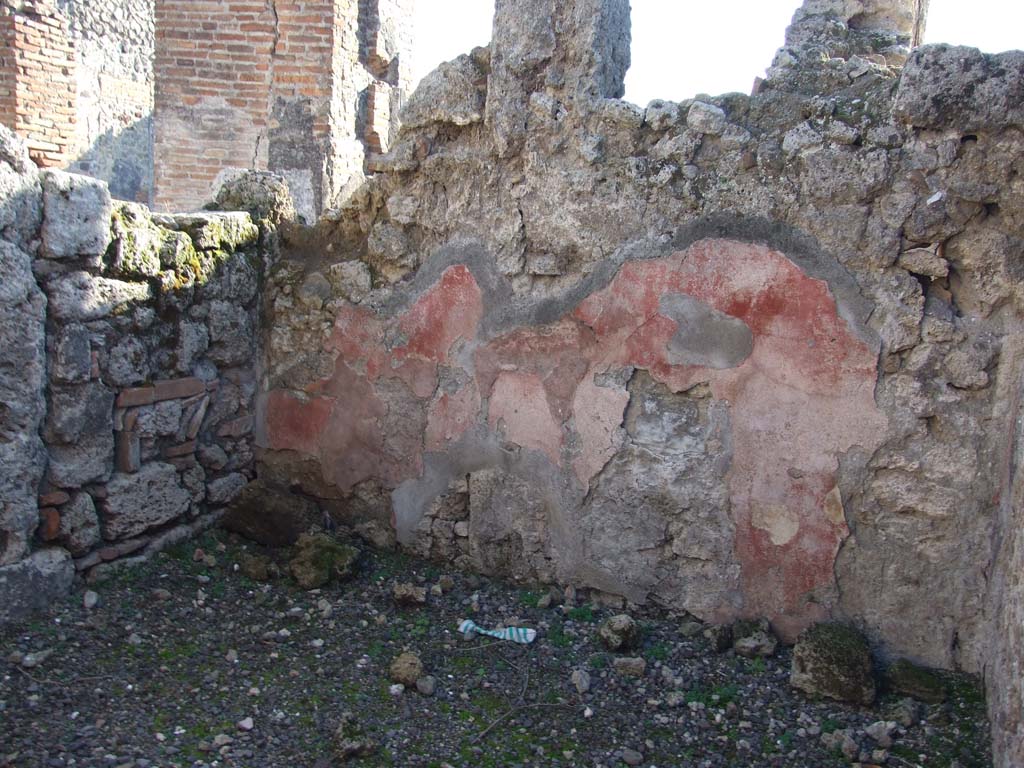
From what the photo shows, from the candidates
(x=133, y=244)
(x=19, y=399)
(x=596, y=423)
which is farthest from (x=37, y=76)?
(x=596, y=423)

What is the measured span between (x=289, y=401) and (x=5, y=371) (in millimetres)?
1160

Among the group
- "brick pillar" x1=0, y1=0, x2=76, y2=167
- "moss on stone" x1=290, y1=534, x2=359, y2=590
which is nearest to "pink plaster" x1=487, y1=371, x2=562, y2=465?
"moss on stone" x1=290, y1=534, x2=359, y2=590

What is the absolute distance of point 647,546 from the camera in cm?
317

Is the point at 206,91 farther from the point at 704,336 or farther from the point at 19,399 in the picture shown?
the point at 704,336

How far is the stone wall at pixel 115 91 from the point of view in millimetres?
12898

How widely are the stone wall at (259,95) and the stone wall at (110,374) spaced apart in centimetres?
285

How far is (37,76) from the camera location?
710 cm

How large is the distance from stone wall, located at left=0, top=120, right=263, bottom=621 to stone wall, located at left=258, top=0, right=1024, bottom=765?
0.90 feet

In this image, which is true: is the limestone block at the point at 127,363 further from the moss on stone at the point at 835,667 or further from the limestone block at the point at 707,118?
the moss on stone at the point at 835,667

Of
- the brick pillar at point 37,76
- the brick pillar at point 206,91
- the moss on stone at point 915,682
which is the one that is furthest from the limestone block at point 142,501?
the brick pillar at point 37,76

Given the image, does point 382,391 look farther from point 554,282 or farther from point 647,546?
point 647,546

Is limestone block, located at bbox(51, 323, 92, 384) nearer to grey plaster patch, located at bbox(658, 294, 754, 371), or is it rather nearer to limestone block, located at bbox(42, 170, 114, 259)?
limestone block, located at bbox(42, 170, 114, 259)

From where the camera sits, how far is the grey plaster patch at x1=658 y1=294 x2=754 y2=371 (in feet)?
9.74

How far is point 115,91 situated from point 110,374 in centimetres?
1207
